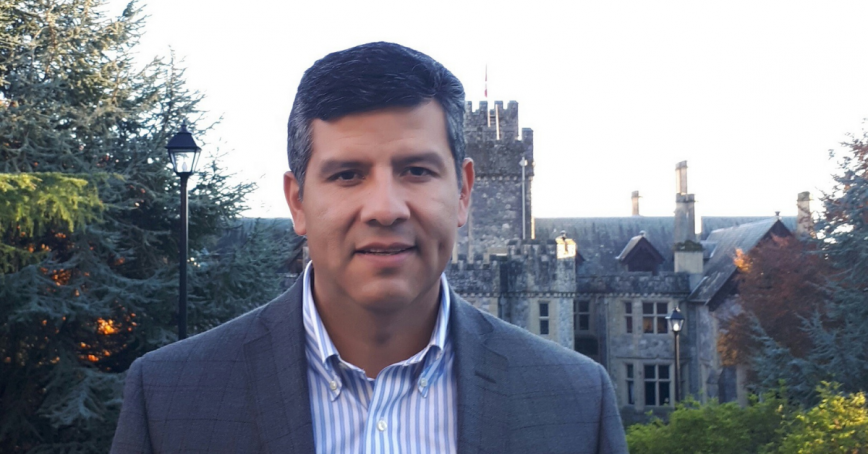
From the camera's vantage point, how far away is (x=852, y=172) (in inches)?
814

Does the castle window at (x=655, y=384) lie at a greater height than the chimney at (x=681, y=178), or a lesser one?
lesser

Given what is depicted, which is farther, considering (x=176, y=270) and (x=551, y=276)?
(x=551, y=276)

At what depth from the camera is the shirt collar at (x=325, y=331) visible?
2541mm

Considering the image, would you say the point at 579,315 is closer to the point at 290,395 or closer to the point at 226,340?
the point at 226,340

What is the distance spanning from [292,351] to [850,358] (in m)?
18.6

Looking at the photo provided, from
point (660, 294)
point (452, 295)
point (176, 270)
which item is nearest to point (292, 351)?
point (452, 295)

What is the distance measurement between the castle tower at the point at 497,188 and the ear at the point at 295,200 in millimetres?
32189

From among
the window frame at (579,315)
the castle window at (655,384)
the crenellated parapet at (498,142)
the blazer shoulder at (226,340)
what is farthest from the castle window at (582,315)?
the blazer shoulder at (226,340)

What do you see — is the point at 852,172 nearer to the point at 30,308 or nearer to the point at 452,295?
the point at 30,308

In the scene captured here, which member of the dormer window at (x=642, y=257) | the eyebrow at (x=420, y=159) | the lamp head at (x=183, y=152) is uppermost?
the lamp head at (x=183, y=152)

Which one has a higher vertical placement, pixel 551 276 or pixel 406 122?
pixel 406 122

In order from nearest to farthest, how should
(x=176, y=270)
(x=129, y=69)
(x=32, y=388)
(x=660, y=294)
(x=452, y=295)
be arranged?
(x=452, y=295), (x=32, y=388), (x=176, y=270), (x=129, y=69), (x=660, y=294)

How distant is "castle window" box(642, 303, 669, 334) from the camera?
35.5 m

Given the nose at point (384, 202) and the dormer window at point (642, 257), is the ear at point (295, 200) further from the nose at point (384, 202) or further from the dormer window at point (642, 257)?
the dormer window at point (642, 257)
